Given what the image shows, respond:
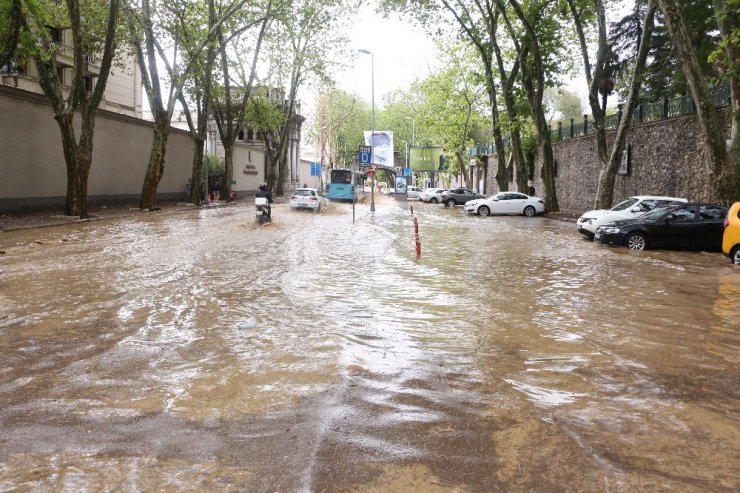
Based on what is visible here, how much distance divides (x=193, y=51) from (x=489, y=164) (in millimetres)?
38285

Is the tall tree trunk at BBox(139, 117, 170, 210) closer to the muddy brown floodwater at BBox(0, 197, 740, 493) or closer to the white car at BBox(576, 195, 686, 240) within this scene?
the muddy brown floodwater at BBox(0, 197, 740, 493)

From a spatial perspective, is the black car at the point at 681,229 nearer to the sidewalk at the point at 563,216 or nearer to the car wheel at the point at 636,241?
the car wheel at the point at 636,241

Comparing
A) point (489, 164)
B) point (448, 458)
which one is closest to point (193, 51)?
point (448, 458)

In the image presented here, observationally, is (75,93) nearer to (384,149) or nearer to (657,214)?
(657,214)

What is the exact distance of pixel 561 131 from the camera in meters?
40.7

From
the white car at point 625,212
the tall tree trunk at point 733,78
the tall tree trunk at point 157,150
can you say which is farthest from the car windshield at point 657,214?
the tall tree trunk at point 157,150

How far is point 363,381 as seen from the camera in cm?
532

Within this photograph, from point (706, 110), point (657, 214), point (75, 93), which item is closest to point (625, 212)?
point (657, 214)

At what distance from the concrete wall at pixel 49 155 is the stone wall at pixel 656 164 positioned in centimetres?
2528

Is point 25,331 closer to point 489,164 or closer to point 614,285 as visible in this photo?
point 614,285

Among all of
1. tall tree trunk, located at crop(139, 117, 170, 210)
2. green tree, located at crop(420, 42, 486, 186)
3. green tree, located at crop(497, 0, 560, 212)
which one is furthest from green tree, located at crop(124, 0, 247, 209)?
green tree, located at crop(420, 42, 486, 186)

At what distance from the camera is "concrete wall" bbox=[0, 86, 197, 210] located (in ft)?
73.9

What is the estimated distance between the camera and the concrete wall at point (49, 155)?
22.5 meters

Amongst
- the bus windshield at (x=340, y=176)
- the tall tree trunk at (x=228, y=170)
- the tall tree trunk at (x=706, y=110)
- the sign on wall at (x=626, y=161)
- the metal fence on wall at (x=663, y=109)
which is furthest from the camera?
the bus windshield at (x=340, y=176)
